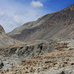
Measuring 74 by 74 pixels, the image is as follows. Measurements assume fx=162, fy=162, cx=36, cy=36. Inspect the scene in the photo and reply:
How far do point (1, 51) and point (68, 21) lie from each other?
9191cm

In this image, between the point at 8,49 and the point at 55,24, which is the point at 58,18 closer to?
the point at 55,24

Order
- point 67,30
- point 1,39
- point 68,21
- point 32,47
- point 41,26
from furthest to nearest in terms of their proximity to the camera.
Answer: point 41,26, point 68,21, point 67,30, point 1,39, point 32,47

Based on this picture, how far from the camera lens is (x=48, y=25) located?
485ft

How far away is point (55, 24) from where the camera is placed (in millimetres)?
141875

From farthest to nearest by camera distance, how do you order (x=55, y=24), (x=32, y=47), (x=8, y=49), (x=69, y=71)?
1. (x=55, y=24)
2. (x=8, y=49)
3. (x=32, y=47)
4. (x=69, y=71)

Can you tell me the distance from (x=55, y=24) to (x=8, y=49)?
97883 millimetres

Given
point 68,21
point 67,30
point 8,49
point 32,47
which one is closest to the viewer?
point 32,47

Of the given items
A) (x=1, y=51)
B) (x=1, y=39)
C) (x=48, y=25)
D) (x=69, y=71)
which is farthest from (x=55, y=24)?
(x=69, y=71)

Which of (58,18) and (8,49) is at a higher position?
(58,18)

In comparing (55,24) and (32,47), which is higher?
(55,24)

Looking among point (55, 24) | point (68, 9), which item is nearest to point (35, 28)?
point (55, 24)

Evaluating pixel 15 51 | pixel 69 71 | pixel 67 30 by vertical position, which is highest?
pixel 67 30

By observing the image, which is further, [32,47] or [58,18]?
[58,18]

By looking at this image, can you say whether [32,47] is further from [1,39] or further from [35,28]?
[35,28]
